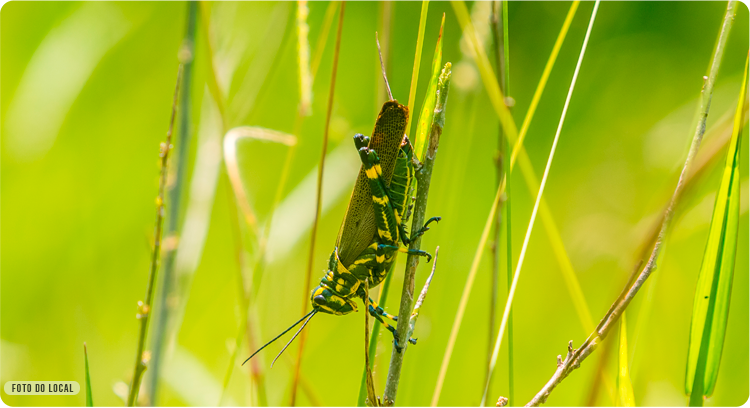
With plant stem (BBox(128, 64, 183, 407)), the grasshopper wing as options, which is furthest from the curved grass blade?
plant stem (BBox(128, 64, 183, 407))

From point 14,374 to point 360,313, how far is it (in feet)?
5.06

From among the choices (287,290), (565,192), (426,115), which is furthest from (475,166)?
(426,115)

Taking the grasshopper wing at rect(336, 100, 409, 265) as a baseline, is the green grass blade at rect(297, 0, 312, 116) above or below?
above

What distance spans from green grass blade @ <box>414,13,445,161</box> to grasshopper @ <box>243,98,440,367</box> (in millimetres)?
126

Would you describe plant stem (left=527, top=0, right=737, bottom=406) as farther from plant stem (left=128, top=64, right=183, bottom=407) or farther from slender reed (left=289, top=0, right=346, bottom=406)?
plant stem (left=128, top=64, right=183, bottom=407)

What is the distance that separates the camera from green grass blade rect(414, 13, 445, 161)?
72cm

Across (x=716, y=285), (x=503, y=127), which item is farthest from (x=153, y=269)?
(x=716, y=285)

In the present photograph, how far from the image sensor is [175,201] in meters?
0.83

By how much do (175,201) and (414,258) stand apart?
20.0 inches

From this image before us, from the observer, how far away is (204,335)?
215 centimetres

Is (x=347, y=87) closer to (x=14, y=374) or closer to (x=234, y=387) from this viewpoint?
(x=234, y=387)

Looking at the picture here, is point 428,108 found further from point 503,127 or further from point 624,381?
point 624,381

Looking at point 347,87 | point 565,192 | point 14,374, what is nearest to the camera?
point 14,374

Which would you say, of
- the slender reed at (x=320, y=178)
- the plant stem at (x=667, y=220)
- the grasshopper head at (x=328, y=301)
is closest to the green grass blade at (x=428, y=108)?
the slender reed at (x=320, y=178)
